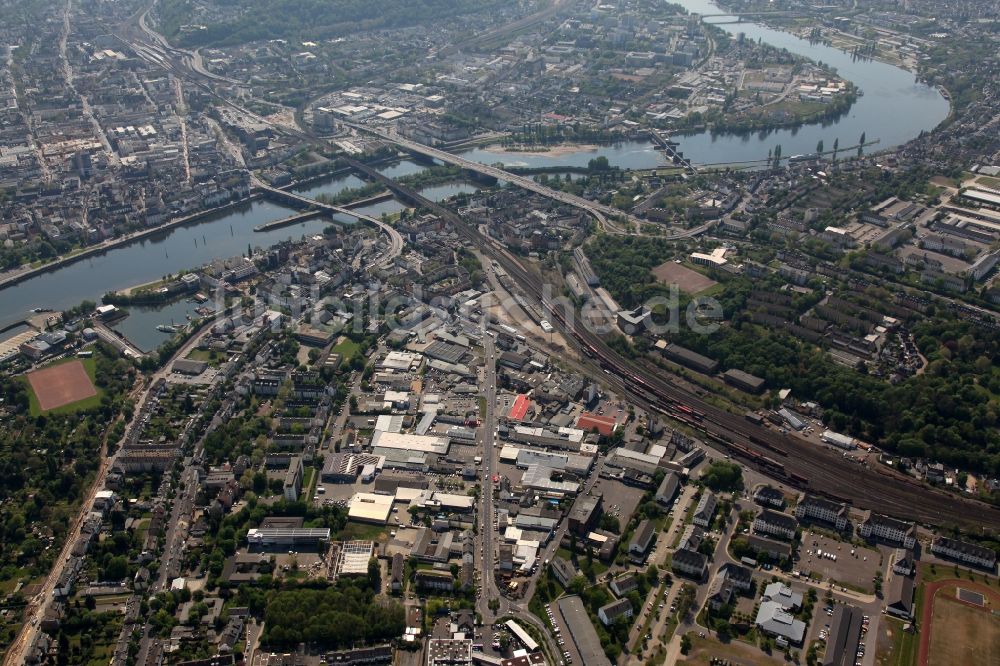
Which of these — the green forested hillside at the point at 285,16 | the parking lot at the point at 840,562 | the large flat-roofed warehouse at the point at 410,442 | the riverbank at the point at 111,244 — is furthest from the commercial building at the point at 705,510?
the green forested hillside at the point at 285,16

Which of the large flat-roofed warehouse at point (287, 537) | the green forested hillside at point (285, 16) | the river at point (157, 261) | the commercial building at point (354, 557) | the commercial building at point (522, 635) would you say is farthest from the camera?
the green forested hillside at point (285, 16)

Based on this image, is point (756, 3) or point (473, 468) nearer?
point (473, 468)

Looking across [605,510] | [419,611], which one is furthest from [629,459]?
[419,611]

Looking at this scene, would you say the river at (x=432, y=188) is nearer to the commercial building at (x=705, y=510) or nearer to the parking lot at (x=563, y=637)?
the parking lot at (x=563, y=637)

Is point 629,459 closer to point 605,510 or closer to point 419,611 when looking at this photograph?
point 605,510

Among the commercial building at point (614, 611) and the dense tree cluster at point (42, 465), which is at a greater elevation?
the dense tree cluster at point (42, 465)

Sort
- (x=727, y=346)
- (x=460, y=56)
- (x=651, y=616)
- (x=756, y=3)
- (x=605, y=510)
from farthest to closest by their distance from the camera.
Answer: (x=756, y=3) → (x=460, y=56) → (x=727, y=346) → (x=605, y=510) → (x=651, y=616)
